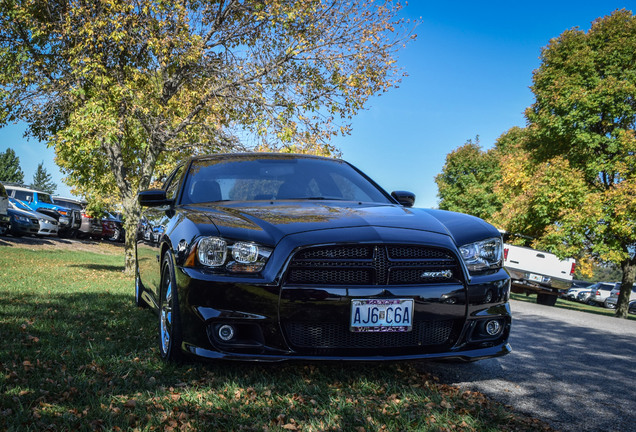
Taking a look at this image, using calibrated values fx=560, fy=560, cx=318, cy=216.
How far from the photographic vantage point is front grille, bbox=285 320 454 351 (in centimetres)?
329

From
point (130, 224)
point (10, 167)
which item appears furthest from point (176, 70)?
point (10, 167)

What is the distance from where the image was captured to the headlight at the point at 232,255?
332 centimetres

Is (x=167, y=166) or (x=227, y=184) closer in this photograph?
(x=227, y=184)

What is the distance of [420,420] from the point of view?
3.03 metres

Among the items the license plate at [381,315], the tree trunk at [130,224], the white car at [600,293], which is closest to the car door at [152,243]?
the license plate at [381,315]

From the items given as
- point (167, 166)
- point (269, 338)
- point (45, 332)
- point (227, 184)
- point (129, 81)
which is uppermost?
point (129, 81)

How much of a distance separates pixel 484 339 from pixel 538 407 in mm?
523

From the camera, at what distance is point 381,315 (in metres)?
3.26

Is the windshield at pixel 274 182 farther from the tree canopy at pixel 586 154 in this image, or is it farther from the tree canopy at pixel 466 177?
the tree canopy at pixel 466 177

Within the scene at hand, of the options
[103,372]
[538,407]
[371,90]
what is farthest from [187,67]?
[538,407]

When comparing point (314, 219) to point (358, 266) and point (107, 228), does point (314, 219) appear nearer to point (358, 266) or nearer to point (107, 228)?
point (358, 266)

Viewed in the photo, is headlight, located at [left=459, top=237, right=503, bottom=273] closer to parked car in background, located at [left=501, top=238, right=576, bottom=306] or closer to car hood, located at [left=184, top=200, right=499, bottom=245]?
car hood, located at [left=184, top=200, right=499, bottom=245]

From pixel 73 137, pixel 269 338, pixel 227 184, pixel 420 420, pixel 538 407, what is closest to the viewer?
pixel 420 420

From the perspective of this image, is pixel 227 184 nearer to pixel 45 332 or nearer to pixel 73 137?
pixel 45 332
